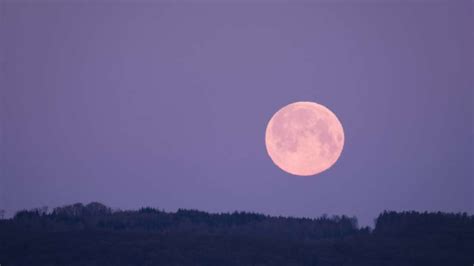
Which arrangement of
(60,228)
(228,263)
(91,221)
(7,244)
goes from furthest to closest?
(91,221) < (60,228) < (7,244) < (228,263)

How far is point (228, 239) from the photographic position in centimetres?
8562

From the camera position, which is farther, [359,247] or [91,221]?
[91,221]

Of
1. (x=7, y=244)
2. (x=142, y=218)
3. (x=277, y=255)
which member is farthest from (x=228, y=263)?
(x=142, y=218)

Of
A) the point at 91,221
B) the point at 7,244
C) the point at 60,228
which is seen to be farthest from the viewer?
the point at 91,221

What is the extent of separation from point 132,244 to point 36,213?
21.5 meters

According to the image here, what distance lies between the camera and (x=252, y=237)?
87.6m

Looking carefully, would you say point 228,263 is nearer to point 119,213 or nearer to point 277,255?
point 277,255

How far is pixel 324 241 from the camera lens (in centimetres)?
8919

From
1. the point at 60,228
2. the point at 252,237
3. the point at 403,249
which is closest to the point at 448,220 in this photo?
the point at 403,249

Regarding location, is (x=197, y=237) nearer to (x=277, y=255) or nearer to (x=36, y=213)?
(x=277, y=255)

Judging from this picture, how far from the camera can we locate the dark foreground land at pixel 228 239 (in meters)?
81.1

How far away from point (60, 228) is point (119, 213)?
452 inches

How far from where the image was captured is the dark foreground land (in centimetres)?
8112

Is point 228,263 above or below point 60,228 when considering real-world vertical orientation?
below
